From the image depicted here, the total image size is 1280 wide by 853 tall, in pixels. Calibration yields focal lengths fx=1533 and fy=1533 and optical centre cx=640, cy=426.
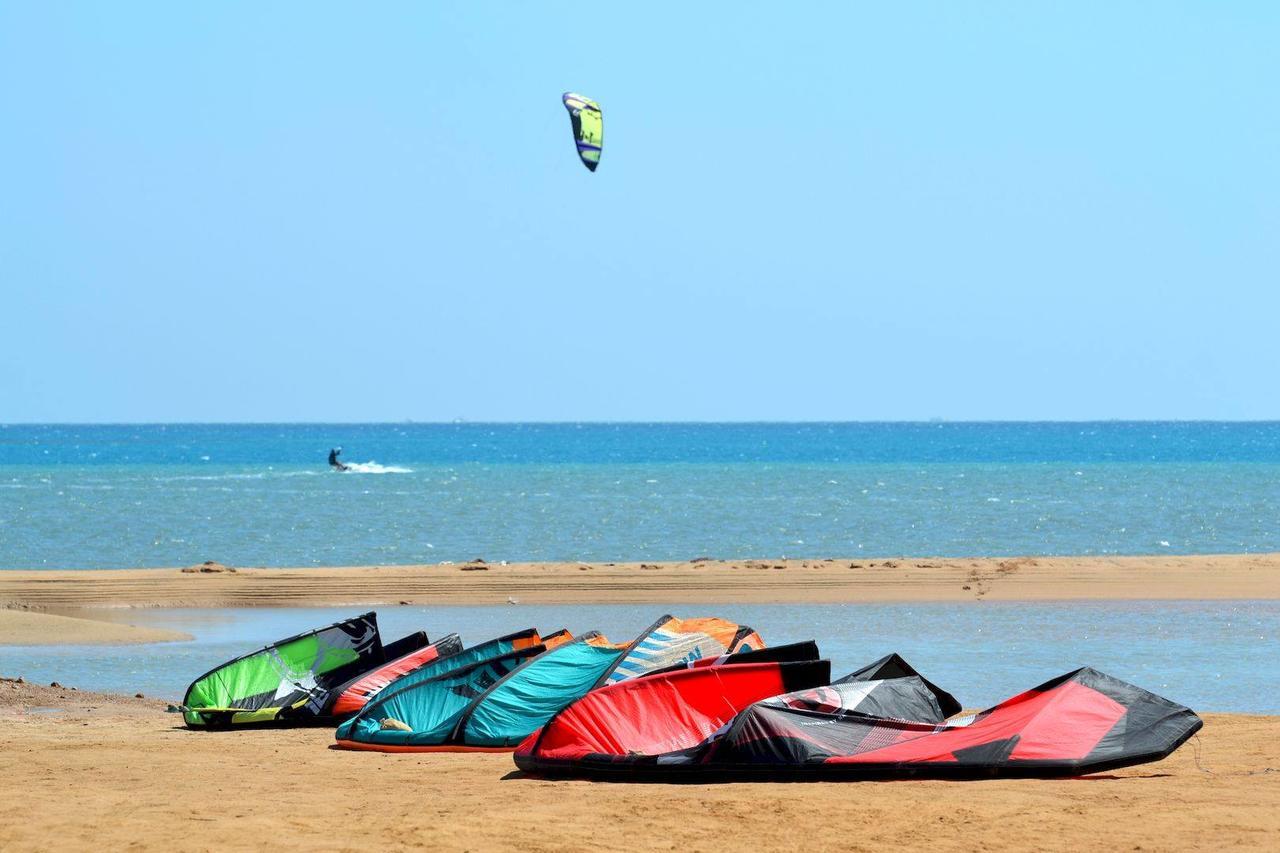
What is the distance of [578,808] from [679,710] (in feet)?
7.79

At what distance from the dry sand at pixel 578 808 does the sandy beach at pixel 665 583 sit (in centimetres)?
1193

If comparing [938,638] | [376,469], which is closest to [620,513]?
[938,638]

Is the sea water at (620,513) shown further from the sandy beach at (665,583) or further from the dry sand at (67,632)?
the dry sand at (67,632)

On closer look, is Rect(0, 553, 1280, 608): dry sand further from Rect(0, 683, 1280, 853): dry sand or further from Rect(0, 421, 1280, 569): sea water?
Rect(0, 683, 1280, 853): dry sand

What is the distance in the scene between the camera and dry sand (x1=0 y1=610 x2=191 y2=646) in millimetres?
17891

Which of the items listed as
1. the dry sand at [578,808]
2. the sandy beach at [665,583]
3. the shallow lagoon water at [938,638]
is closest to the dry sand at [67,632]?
the shallow lagoon water at [938,638]

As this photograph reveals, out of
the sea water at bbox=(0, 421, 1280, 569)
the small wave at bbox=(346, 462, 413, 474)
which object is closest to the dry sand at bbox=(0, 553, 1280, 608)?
the sea water at bbox=(0, 421, 1280, 569)

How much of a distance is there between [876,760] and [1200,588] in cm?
1508

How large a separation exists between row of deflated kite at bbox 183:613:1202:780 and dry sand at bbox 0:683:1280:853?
0.25 meters

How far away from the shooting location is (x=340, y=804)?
8.45m

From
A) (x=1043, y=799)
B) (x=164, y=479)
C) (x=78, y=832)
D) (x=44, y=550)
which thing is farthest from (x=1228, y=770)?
(x=164, y=479)

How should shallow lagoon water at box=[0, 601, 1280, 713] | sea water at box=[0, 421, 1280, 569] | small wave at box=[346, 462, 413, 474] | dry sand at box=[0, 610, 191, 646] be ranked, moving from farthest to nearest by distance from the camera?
small wave at box=[346, 462, 413, 474], sea water at box=[0, 421, 1280, 569], dry sand at box=[0, 610, 191, 646], shallow lagoon water at box=[0, 601, 1280, 713]

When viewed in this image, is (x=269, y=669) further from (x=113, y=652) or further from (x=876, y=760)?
(x=876, y=760)

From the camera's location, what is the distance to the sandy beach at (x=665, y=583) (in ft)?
72.6
